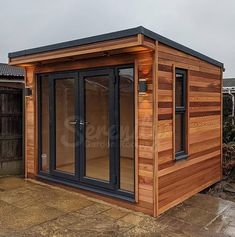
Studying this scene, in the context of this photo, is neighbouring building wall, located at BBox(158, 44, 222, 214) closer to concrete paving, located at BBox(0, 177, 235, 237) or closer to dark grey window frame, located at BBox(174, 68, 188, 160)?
dark grey window frame, located at BBox(174, 68, 188, 160)

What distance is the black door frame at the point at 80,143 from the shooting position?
14.6ft

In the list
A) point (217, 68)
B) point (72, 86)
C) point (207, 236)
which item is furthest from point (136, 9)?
point (207, 236)

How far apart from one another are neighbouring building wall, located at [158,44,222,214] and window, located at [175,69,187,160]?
79 millimetres

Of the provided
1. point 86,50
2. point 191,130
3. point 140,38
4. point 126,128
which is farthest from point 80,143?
point 140,38

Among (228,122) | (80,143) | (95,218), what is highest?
(228,122)

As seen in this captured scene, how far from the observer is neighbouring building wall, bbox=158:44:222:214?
414 cm

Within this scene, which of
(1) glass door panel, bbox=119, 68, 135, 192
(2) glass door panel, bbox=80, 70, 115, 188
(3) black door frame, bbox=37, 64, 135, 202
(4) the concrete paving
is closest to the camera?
(4) the concrete paving

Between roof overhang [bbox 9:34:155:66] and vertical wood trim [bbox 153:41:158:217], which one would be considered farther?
vertical wood trim [bbox 153:41:158:217]

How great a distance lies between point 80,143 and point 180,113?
5.40 ft

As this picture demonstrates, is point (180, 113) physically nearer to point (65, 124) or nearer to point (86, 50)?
point (86, 50)

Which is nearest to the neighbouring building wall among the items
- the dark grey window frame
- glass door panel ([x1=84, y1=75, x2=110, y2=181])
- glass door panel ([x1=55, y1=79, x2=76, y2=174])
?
the dark grey window frame

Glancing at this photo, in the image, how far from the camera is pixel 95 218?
391 centimetres

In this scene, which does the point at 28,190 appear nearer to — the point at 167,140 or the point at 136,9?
the point at 167,140

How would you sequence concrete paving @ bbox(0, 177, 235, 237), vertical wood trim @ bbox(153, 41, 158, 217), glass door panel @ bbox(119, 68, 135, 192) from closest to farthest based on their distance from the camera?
1. concrete paving @ bbox(0, 177, 235, 237)
2. vertical wood trim @ bbox(153, 41, 158, 217)
3. glass door panel @ bbox(119, 68, 135, 192)
